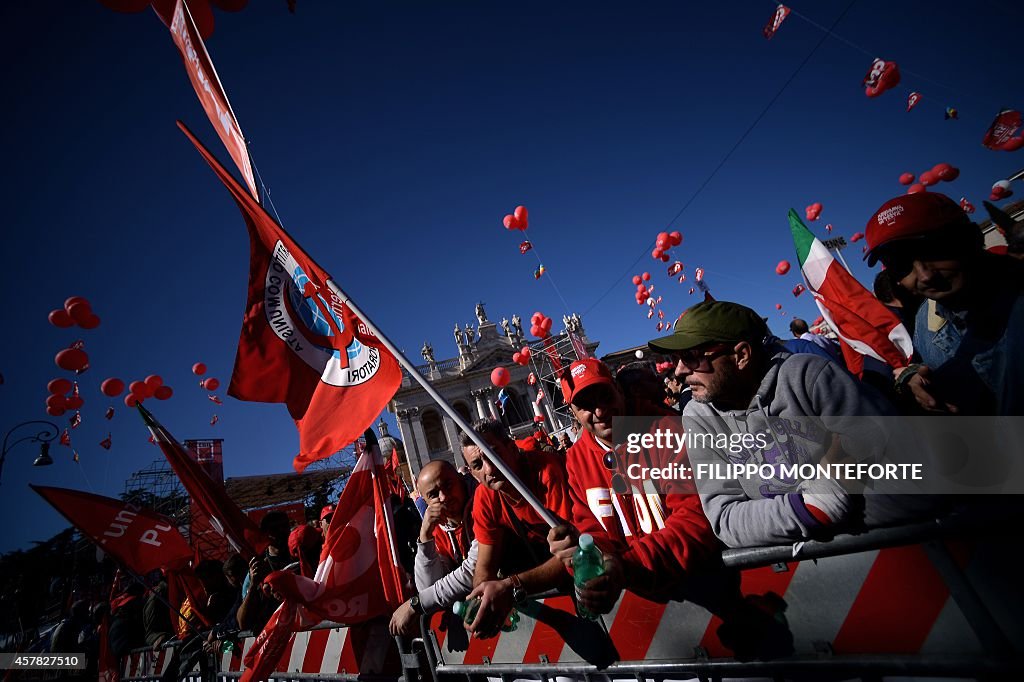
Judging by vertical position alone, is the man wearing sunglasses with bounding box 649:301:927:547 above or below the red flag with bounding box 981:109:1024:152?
below

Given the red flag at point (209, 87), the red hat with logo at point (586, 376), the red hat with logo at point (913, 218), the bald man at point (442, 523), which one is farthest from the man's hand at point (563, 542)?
the red flag at point (209, 87)

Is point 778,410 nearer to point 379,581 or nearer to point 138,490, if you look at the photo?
point 379,581

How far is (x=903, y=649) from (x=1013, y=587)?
1.11 feet

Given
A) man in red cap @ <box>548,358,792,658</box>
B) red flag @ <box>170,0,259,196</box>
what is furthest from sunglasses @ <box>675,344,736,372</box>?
red flag @ <box>170,0,259,196</box>

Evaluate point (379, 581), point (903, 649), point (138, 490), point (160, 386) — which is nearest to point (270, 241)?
point (379, 581)

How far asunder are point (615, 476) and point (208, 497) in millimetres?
4542

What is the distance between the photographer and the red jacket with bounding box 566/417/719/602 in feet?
4.93

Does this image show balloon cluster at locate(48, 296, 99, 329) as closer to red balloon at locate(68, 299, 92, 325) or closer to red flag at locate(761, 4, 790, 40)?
red balloon at locate(68, 299, 92, 325)

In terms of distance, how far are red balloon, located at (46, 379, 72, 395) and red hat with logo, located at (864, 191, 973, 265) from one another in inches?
A: 573

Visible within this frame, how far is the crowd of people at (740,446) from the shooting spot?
1294mm

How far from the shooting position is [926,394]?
5.71 feet

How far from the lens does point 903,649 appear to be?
1.20 meters

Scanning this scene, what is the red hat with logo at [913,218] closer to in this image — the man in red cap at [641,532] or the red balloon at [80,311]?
the man in red cap at [641,532]

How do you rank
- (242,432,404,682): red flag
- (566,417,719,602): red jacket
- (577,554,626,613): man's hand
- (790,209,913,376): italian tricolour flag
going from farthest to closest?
(790,209,913,376): italian tricolour flag, (242,432,404,682): red flag, (566,417,719,602): red jacket, (577,554,626,613): man's hand
